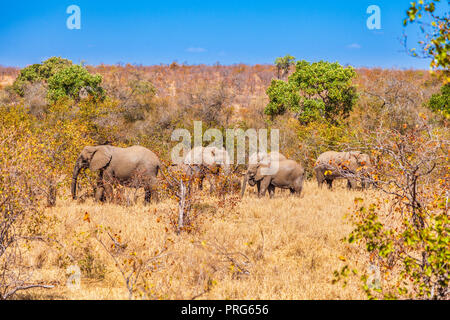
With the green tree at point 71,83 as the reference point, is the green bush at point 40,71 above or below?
above

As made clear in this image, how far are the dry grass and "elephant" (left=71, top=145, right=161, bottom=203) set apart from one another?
0.98 meters

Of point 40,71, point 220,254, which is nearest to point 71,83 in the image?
point 40,71

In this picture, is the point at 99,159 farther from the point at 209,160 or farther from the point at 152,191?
the point at 209,160

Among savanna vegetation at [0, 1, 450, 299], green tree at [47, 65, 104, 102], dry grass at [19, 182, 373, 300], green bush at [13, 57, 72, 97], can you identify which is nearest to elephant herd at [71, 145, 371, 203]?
savanna vegetation at [0, 1, 450, 299]

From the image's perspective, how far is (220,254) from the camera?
7129 mm

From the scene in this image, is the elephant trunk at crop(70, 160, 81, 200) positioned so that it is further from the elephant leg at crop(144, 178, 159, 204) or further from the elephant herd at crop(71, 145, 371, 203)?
the elephant leg at crop(144, 178, 159, 204)

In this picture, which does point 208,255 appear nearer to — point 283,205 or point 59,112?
point 283,205

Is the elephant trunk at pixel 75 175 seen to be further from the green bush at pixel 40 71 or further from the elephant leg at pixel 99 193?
the green bush at pixel 40 71

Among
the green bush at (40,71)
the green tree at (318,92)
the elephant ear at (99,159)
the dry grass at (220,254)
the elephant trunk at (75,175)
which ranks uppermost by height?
the green bush at (40,71)

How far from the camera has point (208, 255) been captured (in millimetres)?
6980

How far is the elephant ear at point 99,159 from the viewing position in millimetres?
12555

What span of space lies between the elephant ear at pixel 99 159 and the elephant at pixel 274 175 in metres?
5.42

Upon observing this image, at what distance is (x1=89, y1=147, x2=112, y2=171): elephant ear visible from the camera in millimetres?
12555

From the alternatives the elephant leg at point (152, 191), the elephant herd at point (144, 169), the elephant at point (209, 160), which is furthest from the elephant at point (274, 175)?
the elephant leg at point (152, 191)
